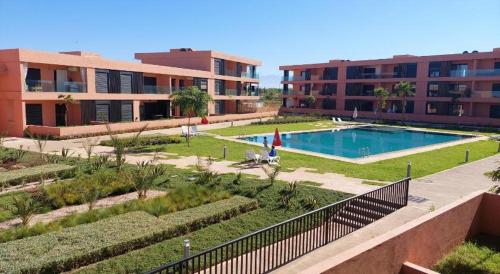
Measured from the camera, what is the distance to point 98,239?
880 cm

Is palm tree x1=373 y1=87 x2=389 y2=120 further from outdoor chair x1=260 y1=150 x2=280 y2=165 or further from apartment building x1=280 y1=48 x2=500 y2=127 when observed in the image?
outdoor chair x1=260 y1=150 x2=280 y2=165

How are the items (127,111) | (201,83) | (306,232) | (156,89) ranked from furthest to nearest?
(201,83)
(156,89)
(127,111)
(306,232)

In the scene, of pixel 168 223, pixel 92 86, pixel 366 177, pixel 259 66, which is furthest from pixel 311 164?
pixel 259 66

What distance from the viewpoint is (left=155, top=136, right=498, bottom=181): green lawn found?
18250 millimetres

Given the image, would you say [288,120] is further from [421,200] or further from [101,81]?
[421,200]

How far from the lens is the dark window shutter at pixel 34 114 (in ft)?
97.9

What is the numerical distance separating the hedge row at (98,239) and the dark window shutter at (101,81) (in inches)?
997

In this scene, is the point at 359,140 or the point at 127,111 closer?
the point at 359,140

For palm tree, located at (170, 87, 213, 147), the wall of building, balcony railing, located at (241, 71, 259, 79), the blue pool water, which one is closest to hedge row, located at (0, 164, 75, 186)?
the wall of building

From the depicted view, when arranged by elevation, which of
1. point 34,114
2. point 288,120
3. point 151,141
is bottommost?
point 151,141

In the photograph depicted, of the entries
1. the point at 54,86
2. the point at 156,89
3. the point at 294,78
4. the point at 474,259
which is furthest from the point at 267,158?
Result: the point at 294,78

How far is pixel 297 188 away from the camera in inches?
559

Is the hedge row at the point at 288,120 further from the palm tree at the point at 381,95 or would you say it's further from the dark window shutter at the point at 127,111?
the dark window shutter at the point at 127,111

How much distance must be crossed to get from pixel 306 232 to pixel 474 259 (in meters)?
4.23
